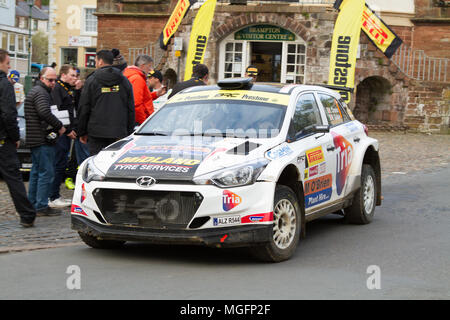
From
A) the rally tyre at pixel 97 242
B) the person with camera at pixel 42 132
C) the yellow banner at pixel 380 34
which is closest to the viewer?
the rally tyre at pixel 97 242

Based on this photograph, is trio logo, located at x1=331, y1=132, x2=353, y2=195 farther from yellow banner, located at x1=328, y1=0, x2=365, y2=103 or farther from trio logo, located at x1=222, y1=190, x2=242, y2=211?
yellow banner, located at x1=328, y1=0, x2=365, y2=103

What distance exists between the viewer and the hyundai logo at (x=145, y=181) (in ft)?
22.0

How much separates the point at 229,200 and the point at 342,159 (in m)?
2.63

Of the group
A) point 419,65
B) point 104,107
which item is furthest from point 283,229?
point 419,65

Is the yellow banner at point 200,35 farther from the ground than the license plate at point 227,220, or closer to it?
farther from the ground

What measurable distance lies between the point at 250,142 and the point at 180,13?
21.3 metres

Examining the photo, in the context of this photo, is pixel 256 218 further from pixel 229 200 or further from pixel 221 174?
pixel 221 174

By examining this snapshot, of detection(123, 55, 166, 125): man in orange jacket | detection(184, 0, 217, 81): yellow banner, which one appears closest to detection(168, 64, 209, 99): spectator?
detection(123, 55, 166, 125): man in orange jacket

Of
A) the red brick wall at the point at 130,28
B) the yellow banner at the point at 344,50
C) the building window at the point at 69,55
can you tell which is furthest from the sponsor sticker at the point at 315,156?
the building window at the point at 69,55

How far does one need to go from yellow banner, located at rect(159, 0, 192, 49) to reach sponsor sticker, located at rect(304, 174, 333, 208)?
1984cm

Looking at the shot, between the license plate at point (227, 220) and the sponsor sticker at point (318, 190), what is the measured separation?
49.8 inches

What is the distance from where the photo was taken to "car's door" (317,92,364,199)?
874 cm

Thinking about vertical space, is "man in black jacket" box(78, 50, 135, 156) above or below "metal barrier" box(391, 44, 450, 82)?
Answer: below

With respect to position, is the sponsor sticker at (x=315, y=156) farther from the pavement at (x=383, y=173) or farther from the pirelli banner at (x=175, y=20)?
the pirelli banner at (x=175, y=20)
